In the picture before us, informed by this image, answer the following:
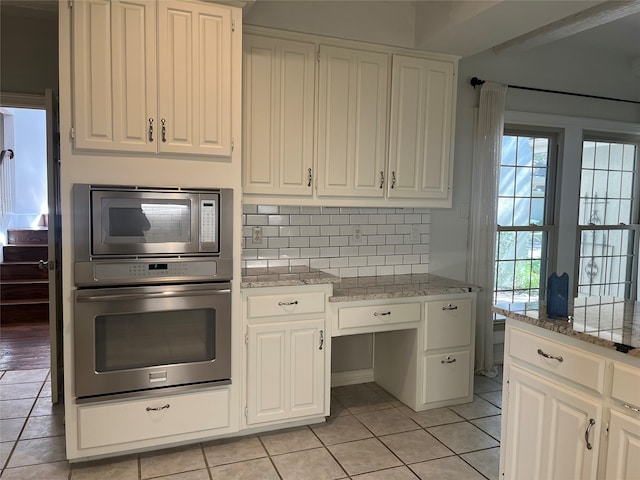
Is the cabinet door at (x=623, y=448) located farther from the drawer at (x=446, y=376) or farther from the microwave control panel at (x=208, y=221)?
the microwave control panel at (x=208, y=221)

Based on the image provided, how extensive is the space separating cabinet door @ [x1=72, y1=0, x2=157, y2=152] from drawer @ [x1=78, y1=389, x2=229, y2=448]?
1336mm

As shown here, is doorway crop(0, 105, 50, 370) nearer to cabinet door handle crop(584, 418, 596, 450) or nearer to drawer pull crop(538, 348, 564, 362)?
drawer pull crop(538, 348, 564, 362)

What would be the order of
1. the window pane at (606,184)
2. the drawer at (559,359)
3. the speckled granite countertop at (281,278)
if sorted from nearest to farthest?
1. the drawer at (559,359)
2. the speckled granite countertop at (281,278)
3. the window pane at (606,184)

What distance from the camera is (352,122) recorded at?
3234mm

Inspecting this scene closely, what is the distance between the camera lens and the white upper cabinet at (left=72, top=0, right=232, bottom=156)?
2385 millimetres

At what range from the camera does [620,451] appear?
166 centimetres

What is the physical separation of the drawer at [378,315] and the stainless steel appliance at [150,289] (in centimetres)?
75

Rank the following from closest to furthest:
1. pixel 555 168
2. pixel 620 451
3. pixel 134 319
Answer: pixel 620 451, pixel 134 319, pixel 555 168

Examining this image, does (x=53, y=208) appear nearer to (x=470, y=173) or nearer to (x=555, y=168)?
(x=470, y=173)

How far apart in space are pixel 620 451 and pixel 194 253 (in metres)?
2.04

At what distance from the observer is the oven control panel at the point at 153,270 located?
245 centimetres

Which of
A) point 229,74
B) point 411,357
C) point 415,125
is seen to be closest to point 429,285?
point 411,357

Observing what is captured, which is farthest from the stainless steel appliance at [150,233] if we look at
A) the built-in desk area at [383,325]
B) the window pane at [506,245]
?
the window pane at [506,245]

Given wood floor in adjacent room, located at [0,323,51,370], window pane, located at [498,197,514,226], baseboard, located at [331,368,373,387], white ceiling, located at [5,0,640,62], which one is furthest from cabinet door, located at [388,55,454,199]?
wood floor in adjacent room, located at [0,323,51,370]
